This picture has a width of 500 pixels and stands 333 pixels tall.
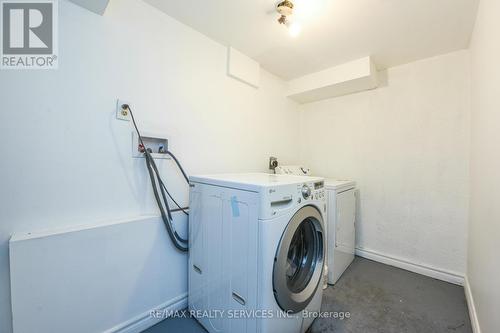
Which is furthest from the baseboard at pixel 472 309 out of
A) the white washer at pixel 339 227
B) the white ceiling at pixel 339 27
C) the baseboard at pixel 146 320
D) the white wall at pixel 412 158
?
the white ceiling at pixel 339 27

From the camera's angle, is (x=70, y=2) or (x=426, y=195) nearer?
(x=70, y=2)

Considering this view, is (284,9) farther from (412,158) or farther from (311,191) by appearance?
(412,158)

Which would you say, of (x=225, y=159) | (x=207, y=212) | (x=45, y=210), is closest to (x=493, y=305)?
(x=207, y=212)

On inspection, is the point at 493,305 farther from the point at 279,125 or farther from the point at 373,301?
the point at 279,125

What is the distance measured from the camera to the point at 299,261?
1.41 metres

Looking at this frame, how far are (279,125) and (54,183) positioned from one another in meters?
2.22

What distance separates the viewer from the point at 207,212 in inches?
52.4

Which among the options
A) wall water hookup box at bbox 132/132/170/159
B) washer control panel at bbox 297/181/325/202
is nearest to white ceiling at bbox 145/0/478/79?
wall water hookup box at bbox 132/132/170/159

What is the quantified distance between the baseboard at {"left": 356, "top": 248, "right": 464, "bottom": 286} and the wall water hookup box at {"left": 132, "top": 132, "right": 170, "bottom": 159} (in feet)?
8.02

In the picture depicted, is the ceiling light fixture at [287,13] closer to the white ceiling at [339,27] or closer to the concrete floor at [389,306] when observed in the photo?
the white ceiling at [339,27]

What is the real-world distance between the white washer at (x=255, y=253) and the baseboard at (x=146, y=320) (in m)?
0.10

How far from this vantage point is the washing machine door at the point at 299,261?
105cm

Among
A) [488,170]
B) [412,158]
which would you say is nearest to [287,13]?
[488,170]

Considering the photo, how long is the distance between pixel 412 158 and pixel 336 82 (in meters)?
1.13
